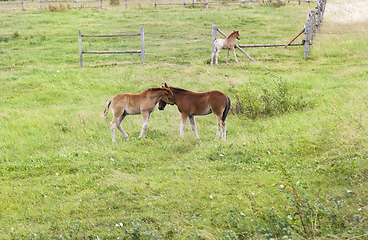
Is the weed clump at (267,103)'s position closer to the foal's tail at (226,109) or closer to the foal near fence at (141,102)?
the foal's tail at (226,109)

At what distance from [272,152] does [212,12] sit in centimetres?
2607

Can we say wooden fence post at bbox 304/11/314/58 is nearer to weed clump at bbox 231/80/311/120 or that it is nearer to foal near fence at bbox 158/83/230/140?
weed clump at bbox 231/80/311/120

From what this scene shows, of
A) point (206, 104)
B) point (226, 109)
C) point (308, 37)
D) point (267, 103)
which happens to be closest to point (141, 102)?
point (206, 104)

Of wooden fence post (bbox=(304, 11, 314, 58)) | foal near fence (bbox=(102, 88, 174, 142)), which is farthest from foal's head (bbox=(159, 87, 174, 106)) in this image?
wooden fence post (bbox=(304, 11, 314, 58))

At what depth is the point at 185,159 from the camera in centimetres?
771

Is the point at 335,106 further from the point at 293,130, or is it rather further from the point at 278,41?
the point at 278,41

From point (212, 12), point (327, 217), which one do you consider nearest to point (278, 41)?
point (212, 12)

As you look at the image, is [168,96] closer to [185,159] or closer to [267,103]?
[185,159]

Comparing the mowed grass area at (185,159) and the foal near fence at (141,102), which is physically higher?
the foal near fence at (141,102)

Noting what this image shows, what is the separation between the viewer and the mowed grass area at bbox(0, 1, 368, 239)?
5227mm

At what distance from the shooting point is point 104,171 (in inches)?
291

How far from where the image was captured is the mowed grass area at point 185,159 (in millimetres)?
5227

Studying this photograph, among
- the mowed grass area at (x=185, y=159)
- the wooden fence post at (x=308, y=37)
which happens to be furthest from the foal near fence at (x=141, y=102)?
the wooden fence post at (x=308, y=37)

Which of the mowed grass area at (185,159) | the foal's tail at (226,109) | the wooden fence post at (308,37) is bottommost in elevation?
the mowed grass area at (185,159)
